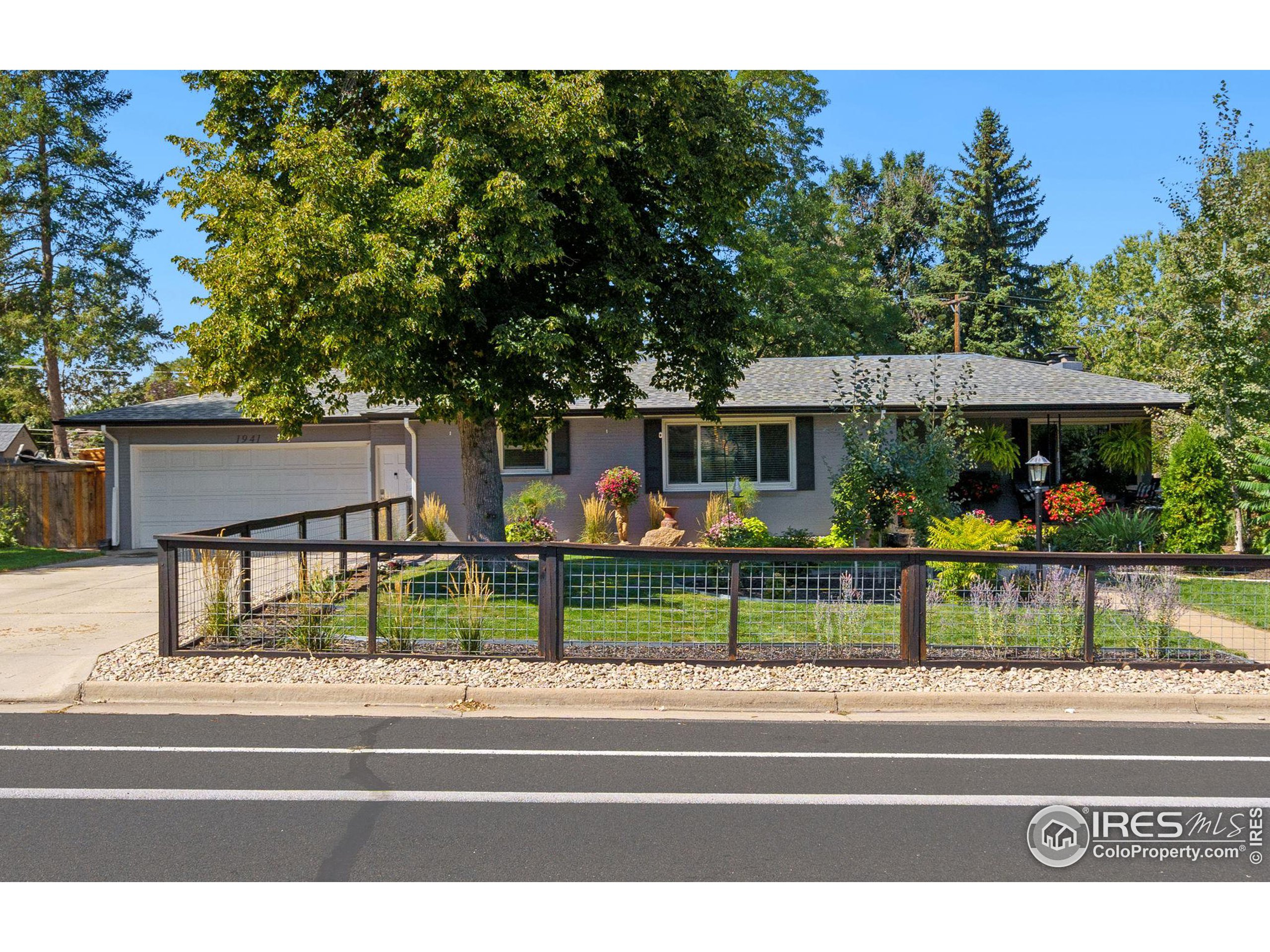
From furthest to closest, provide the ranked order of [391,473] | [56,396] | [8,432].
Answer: [56,396], [8,432], [391,473]

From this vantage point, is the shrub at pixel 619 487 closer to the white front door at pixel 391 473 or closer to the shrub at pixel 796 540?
the shrub at pixel 796 540

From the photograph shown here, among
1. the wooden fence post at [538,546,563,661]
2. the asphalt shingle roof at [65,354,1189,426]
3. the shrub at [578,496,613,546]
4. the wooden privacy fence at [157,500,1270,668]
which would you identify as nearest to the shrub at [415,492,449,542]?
the asphalt shingle roof at [65,354,1189,426]

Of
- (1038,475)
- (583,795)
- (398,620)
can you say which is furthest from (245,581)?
(1038,475)

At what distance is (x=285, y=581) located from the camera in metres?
9.07

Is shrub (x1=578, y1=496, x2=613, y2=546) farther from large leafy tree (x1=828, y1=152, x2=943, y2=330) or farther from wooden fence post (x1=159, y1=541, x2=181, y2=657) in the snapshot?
large leafy tree (x1=828, y1=152, x2=943, y2=330)

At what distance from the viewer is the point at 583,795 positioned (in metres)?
5.43

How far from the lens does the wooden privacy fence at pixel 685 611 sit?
27.0 feet

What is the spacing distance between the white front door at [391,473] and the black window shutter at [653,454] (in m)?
4.76

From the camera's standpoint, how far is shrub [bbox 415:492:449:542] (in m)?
17.0

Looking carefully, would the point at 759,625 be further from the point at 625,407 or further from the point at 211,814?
the point at 625,407

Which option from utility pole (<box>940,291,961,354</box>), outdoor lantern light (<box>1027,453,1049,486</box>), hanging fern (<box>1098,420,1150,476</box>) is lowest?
outdoor lantern light (<box>1027,453,1049,486</box>)

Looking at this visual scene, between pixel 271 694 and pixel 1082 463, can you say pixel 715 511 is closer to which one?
pixel 1082 463

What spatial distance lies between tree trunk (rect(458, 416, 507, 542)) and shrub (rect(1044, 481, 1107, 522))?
9463 mm

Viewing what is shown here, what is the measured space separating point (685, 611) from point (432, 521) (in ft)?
29.4
